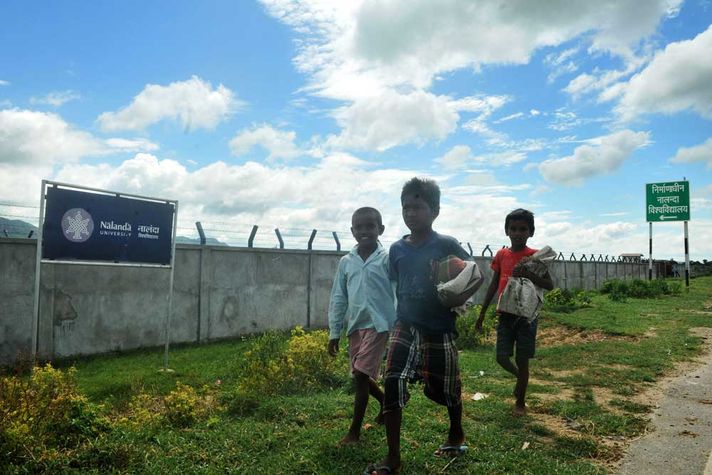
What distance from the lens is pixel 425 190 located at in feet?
11.5

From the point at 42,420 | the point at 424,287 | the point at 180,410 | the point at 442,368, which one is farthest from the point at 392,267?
the point at 42,420

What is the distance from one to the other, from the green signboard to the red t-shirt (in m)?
24.5

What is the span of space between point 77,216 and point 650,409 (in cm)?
736

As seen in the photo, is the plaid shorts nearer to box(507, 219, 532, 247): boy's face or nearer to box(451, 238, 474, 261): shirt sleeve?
box(451, 238, 474, 261): shirt sleeve

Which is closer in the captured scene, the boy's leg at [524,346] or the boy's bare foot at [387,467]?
the boy's bare foot at [387,467]

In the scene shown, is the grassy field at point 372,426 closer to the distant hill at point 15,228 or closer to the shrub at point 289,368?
the shrub at point 289,368

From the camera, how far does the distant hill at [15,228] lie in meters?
8.64

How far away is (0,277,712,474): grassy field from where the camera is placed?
3512 millimetres

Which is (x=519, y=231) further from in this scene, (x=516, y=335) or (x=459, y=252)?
(x=459, y=252)

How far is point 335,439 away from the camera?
12.6 feet

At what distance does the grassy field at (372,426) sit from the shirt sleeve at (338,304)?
0.78 m

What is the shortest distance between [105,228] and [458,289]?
6.36m

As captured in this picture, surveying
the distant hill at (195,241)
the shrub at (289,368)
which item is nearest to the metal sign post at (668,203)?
the distant hill at (195,241)

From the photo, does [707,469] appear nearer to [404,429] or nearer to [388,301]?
[404,429]
